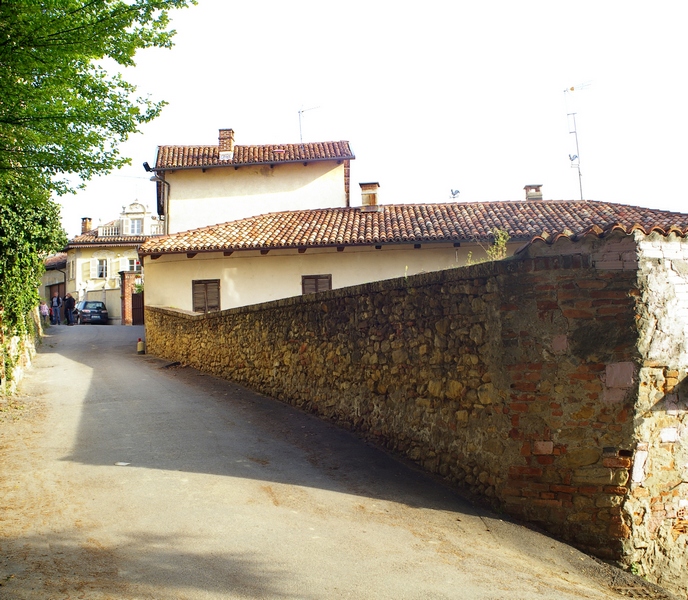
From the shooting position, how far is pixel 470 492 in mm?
6930

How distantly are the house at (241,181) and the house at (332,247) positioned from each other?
17.1 feet

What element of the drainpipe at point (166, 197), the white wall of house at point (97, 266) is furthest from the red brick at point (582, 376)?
the white wall of house at point (97, 266)

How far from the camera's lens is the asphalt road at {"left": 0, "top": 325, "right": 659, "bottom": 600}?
469cm

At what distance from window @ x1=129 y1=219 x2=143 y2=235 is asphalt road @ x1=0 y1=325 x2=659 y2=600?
42.9m

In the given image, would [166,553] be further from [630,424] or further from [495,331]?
[630,424]

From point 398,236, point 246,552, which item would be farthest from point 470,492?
point 398,236

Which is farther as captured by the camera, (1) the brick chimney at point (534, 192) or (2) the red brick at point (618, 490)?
(1) the brick chimney at point (534, 192)

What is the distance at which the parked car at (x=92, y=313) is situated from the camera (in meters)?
38.9

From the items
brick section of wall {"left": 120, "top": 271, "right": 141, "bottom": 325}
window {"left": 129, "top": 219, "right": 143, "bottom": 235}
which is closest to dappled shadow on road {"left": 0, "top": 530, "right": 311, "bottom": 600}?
brick section of wall {"left": 120, "top": 271, "right": 141, "bottom": 325}

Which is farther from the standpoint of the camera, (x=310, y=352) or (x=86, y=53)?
(x=310, y=352)

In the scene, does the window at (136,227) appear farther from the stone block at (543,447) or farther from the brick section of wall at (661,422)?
the brick section of wall at (661,422)

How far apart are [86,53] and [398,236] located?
13.3m

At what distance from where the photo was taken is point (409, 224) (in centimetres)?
2186

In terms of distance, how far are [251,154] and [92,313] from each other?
16599 mm
